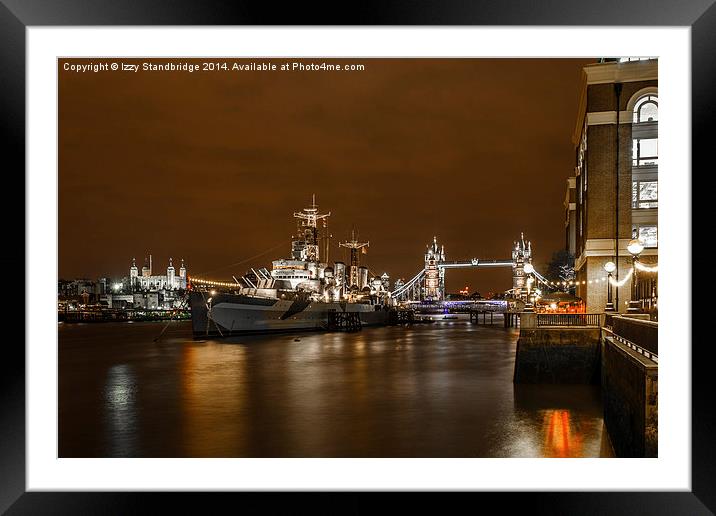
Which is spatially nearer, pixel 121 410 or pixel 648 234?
pixel 121 410

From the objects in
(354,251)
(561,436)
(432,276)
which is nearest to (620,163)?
(561,436)

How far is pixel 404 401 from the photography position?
1956 cm

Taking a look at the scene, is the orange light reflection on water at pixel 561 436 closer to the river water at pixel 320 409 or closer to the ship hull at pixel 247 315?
the river water at pixel 320 409

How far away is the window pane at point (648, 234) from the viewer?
25.5 meters

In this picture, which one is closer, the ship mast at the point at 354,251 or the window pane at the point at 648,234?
the window pane at the point at 648,234

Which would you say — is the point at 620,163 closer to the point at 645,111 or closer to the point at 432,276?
the point at 645,111

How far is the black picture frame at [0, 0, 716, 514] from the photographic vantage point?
615cm

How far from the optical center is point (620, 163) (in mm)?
26062

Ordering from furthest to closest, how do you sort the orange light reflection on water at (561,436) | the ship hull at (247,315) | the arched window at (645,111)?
the ship hull at (247,315), the arched window at (645,111), the orange light reflection on water at (561,436)
